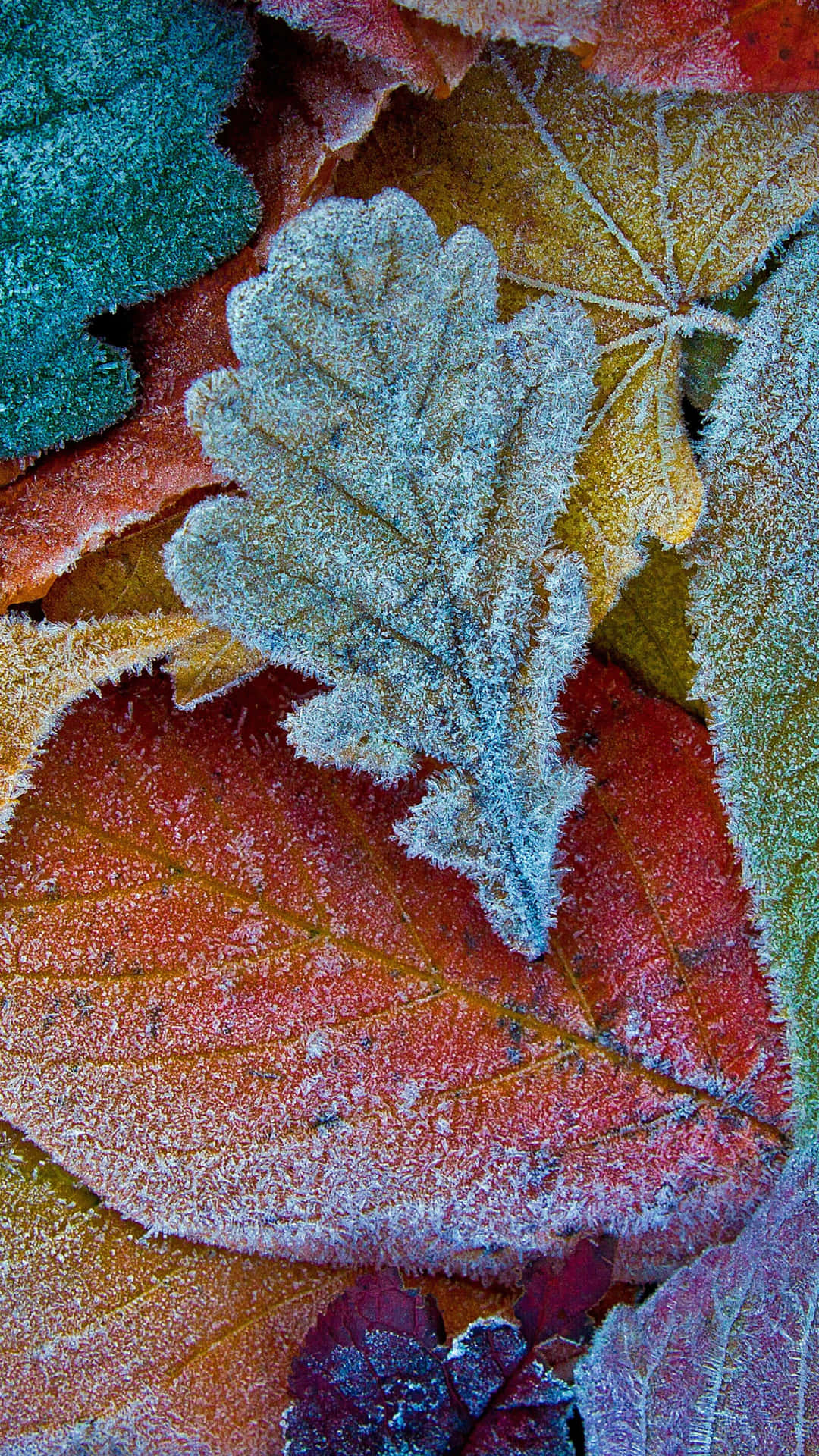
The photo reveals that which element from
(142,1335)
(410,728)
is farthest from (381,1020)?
(142,1335)

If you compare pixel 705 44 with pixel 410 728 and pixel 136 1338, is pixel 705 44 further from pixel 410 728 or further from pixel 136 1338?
pixel 136 1338

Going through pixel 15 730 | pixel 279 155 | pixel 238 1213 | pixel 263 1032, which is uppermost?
pixel 279 155

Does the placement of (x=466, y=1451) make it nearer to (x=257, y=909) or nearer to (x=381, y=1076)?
(x=381, y=1076)

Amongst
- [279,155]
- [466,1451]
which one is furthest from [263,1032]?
[279,155]

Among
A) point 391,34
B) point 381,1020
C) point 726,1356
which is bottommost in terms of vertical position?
point 726,1356

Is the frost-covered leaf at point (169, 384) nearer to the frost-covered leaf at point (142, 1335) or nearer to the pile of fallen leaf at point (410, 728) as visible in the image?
the pile of fallen leaf at point (410, 728)

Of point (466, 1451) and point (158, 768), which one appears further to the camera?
point (158, 768)

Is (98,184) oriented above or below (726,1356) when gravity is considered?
above

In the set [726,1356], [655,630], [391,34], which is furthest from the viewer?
[655,630]
